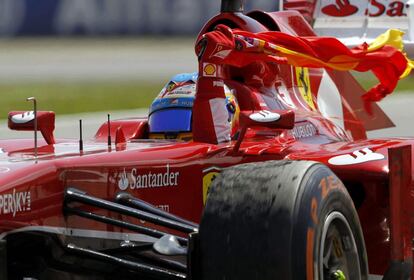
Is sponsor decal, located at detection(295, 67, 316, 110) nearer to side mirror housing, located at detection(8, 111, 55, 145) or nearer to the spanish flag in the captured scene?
the spanish flag

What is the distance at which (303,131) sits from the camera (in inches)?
226

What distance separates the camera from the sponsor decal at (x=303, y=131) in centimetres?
562

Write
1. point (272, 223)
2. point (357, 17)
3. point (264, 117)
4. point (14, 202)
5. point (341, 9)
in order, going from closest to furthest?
point (272, 223)
point (14, 202)
point (264, 117)
point (357, 17)
point (341, 9)

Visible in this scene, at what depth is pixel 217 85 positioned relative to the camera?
5336mm

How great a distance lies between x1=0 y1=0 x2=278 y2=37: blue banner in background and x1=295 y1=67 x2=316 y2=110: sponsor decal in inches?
447

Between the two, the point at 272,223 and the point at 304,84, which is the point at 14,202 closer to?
the point at 272,223

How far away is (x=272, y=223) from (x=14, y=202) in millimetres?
1062

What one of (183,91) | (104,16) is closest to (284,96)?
(183,91)

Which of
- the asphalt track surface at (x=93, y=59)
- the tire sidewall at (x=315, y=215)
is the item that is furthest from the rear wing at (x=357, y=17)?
the asphalt track surface at (x=93, y=59)

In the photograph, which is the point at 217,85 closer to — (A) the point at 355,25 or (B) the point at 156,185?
(B) the point at 156,185

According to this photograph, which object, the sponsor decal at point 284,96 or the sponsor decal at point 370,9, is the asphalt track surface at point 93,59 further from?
the sponsor decal at point 284,96

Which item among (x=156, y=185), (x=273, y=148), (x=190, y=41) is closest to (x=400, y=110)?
(x=273, y=148)

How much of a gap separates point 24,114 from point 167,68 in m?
10.9

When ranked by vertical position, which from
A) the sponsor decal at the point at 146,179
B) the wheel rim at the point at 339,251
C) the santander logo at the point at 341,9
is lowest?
the wheel rim at the point at 339,251
